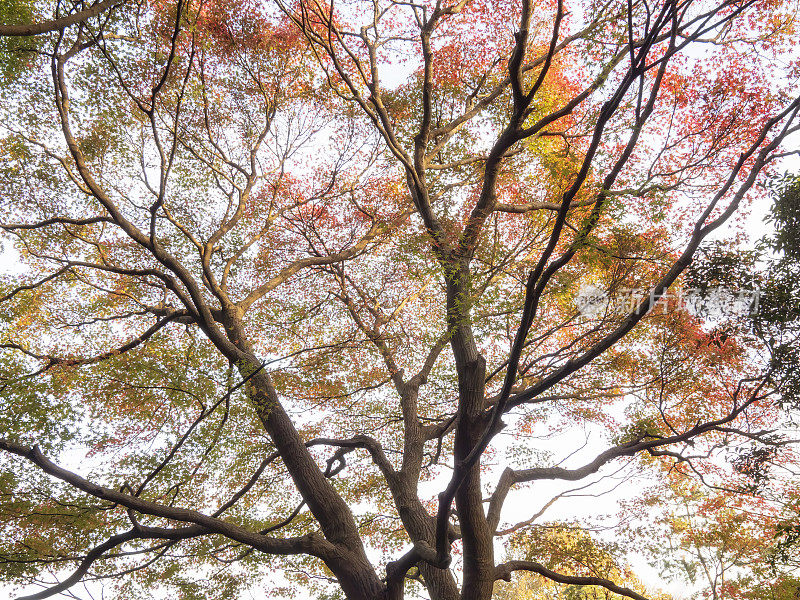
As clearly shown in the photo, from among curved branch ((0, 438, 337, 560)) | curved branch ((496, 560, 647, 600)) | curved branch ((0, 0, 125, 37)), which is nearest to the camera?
curved branch ((0, 0, 125, 37))

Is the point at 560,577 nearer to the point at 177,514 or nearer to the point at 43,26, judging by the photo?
the point at 177,514

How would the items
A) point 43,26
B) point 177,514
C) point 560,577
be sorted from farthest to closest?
point 560,577, point 177,514, point 43,26

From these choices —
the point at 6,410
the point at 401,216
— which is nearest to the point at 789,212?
the point at 401,216

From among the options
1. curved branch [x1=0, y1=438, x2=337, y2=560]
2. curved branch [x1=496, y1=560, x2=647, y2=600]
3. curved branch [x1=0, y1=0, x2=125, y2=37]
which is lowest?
curved branch [x1=496, y1=560, x2=647, y2=600]

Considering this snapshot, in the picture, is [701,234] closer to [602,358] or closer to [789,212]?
[789,212]

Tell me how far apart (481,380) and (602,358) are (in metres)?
2.94

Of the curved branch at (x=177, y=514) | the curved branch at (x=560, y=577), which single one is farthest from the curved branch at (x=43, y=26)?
the curved branch at (x=560, y=577)

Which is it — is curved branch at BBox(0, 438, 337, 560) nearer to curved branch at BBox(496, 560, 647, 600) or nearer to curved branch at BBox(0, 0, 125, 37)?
curved branch at BBox(496, 560, 647, 600)

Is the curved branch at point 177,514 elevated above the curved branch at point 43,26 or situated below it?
below

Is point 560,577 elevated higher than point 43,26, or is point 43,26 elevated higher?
point 43,26

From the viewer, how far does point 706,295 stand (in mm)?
5281

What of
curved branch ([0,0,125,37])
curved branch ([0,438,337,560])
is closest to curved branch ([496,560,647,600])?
curved branch ([0,438,337,560])

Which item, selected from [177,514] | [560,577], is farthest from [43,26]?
[560,577]

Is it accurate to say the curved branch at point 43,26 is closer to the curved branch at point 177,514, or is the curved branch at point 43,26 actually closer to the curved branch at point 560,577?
the curved branch at point 177,514
